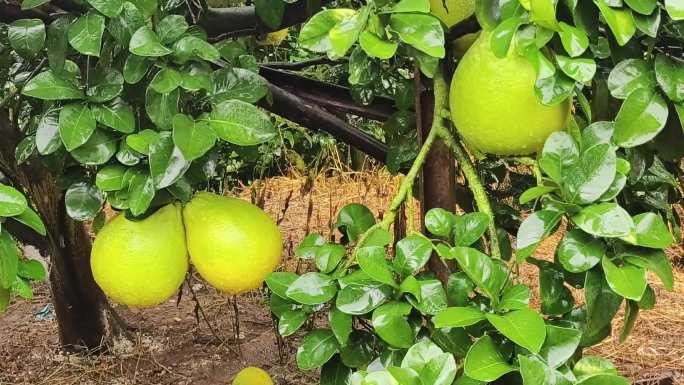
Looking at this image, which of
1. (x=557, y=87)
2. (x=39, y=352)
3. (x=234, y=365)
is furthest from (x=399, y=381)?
(x=39, y=352)

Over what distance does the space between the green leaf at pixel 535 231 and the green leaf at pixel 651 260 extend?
6 centimetres

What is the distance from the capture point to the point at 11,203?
665 mm

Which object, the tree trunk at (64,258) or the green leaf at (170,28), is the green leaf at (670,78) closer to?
the green leaf at (170,28)

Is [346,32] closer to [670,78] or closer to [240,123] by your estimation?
[240,123]

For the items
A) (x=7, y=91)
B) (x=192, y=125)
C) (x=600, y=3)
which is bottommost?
(x=7, y=91)

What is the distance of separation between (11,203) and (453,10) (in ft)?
1.64

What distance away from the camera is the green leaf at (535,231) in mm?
604

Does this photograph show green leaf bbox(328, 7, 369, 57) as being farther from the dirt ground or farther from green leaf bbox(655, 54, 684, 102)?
the dirt ground

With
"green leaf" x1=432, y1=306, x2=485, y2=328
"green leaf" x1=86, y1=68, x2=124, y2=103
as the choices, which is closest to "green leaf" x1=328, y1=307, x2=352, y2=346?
"green leaf" x1=432, y1=306, x2=485, y2=328

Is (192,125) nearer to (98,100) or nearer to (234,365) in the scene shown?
(98,100)

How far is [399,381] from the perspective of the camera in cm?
56

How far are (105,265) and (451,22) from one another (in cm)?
48

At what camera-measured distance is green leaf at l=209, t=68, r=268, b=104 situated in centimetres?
80

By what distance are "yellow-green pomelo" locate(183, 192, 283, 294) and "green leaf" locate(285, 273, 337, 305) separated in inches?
7.3
